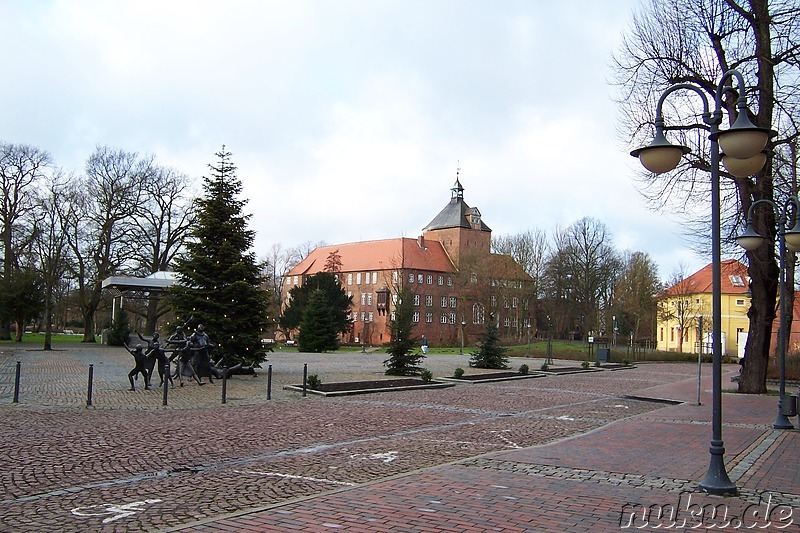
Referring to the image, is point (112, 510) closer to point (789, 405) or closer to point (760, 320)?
point (789, 405)

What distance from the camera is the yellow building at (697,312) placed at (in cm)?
6262

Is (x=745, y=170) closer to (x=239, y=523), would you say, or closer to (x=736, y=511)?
(x=736, y=511)

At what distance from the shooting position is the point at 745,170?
26.5 feet

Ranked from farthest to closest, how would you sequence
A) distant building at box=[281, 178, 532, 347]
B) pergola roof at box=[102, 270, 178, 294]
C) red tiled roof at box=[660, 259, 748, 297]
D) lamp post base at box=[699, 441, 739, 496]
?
distant building at box=[281, 178, 532, 347] < red tiled roof at box=[660, 259, 748, 297] < pergola roof at box=[102, 270, 178, 294] < lamp post base at box=[699, 441, 739, 496]

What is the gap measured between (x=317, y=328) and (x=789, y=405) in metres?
41.8

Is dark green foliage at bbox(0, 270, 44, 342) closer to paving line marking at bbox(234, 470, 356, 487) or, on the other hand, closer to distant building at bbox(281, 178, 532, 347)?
paving line marking at bbox(234, 470, 356, 487)

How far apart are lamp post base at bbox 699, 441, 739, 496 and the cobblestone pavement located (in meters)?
0.15

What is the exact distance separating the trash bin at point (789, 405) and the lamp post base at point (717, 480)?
6.90 metres

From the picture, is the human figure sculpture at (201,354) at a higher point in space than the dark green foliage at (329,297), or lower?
lower

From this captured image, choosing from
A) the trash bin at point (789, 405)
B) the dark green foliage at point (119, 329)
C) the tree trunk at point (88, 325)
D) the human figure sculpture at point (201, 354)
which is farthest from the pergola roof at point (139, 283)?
the trash bin at point (789, 405)

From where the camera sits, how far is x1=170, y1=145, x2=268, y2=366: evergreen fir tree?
24.4m

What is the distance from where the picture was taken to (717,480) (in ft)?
25.1

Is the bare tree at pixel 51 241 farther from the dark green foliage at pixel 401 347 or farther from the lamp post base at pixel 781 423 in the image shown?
the lamp post base at pixel 781 423

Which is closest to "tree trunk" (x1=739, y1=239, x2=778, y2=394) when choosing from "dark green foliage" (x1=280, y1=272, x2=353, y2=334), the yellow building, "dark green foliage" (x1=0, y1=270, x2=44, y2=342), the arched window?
the yellow building
